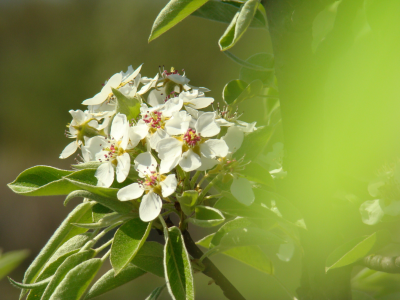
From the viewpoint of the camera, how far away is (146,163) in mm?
516

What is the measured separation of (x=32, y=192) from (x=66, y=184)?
0.05 m

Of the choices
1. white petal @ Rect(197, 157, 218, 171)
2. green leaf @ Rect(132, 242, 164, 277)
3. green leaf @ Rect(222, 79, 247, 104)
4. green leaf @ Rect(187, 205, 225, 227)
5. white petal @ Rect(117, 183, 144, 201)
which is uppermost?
green leaf @ Rect(222, 79, 247, 104)

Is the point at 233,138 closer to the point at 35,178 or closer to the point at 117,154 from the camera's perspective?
the point at 117,154

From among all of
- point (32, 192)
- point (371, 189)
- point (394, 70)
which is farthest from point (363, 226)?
point (32, 192)

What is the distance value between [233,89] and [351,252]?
1.15 ft

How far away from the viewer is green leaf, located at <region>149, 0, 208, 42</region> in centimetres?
49

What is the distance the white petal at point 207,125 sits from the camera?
1.73 feet

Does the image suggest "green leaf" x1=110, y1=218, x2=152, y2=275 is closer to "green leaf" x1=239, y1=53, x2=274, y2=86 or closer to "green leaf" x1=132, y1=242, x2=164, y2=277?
"green leaf" x1=132, y1=242, x2=164, y2=277

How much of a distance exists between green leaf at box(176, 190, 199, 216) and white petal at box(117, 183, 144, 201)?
0.05m

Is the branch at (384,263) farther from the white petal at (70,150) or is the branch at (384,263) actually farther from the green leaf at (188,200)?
the white petal at (70,150)

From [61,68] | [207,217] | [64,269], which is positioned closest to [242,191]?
[207,217]

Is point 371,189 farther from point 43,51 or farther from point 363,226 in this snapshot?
point 43,51

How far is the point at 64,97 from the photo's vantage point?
4.15 m

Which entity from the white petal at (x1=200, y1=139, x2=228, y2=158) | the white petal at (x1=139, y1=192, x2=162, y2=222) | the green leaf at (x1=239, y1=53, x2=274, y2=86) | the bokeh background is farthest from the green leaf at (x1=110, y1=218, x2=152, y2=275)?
the bokeh background
